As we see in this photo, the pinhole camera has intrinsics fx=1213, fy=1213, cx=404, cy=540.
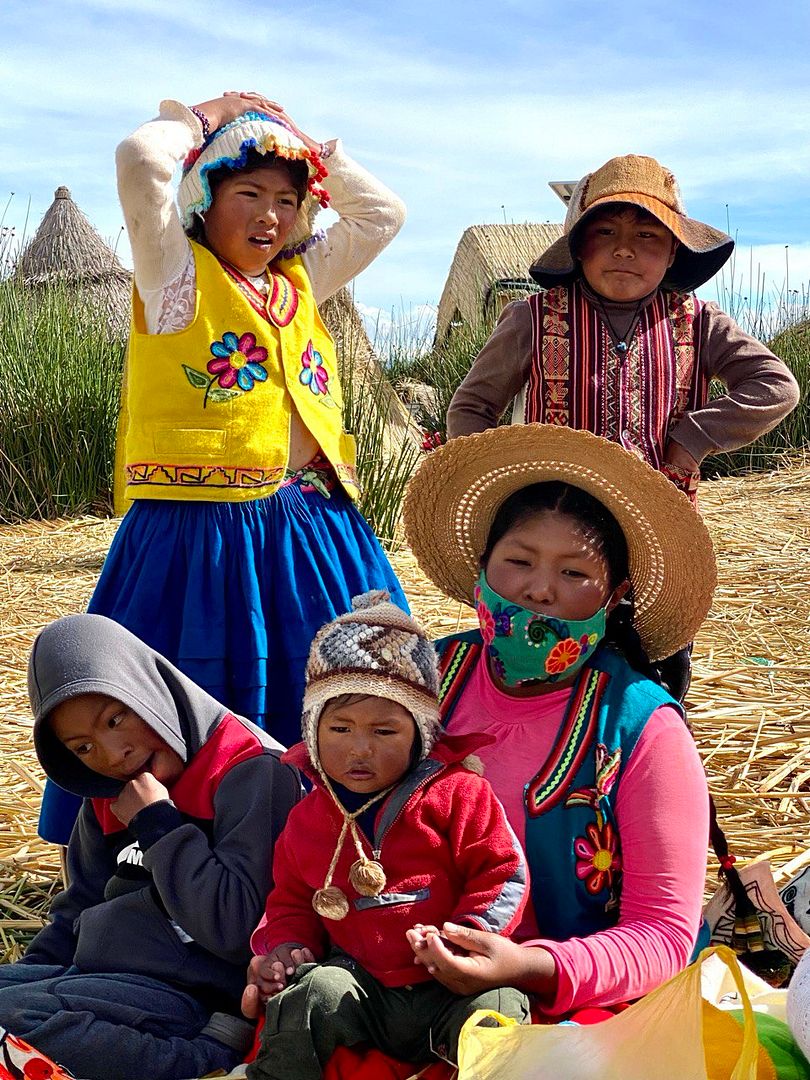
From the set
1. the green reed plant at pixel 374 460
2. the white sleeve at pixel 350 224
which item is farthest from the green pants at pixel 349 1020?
the green reed plant at pixel 374 460

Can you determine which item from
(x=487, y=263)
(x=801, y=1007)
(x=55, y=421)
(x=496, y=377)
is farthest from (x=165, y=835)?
(x=487, y=263)

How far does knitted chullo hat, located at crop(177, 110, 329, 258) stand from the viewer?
2848 mm

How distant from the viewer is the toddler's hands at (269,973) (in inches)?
74.9

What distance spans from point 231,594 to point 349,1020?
128cm

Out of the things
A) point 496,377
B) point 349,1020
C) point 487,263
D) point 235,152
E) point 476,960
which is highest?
point 487,263

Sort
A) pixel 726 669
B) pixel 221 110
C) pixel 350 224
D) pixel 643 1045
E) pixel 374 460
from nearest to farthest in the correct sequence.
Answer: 1. pixel 643 1045
2. pixel 221 110
3. pixel 350 224
4. pixel 726 669
5. pixel 374 460

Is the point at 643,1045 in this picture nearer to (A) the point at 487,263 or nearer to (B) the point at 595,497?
(B) the point at 595,497

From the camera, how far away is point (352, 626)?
2025mm

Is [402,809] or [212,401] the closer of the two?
[402,809]

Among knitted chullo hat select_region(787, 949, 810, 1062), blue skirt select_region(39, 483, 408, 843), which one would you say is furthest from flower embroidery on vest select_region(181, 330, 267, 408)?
knitted chullo hat select_region(787, 949, 810, 1062)

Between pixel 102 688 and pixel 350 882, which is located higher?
pixel 102 688

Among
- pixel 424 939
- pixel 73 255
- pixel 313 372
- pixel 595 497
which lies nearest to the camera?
pixel 424 939

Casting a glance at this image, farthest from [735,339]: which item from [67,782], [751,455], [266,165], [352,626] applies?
[751,455]

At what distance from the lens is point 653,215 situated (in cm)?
287
